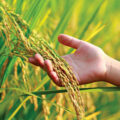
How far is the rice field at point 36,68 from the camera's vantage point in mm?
1219

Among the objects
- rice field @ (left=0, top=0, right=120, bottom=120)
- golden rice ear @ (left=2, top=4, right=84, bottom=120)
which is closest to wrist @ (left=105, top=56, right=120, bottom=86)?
rice field @ (left=0, top=0, right=120, bottom=120)

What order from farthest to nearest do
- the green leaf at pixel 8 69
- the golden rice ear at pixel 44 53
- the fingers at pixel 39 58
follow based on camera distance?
the green leaf at pixel 8 69 < the fingers at pixel 39 58 < the golden rice ear at pixel 44 53

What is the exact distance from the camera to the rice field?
122 cm

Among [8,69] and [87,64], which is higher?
[8,69]

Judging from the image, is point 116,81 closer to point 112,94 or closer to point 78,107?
point 78,107

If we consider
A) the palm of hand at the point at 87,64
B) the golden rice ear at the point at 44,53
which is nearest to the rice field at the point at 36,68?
the golden rice ear at the point at 44,53

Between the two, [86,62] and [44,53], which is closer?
[44,53]

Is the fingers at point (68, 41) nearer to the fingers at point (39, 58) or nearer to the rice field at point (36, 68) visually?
the rice field at point (36, 68)

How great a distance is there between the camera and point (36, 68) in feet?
5.10

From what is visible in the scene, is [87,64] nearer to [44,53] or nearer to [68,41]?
[68,41]

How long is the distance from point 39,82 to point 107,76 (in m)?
0.40

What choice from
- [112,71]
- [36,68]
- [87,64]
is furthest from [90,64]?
[36,68]

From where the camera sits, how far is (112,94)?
3.35m

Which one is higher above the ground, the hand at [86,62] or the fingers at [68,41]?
the fingers at [68,41]
